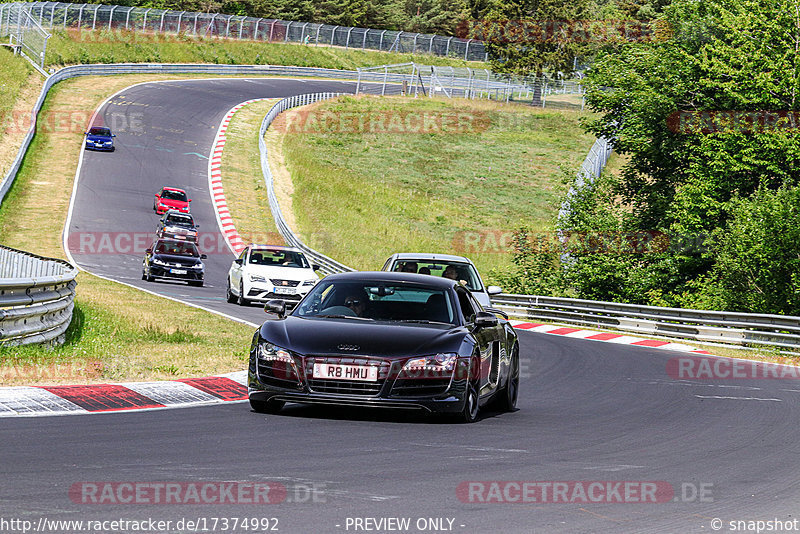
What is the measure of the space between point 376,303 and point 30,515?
530 cm

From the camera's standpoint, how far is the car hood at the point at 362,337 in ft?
30.2

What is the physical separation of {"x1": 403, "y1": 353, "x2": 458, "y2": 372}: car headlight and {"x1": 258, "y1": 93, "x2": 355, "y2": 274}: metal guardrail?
82.0 feet

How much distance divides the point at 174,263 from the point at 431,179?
3141 centimetres

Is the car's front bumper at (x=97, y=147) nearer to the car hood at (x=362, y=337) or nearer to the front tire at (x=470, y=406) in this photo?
the car hood at (x=362, y=337)

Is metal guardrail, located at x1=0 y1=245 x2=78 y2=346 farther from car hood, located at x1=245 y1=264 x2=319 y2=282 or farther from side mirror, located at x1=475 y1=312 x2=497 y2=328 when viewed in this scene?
car hood, located at x1=245 y1=264 x2=319 y2=282

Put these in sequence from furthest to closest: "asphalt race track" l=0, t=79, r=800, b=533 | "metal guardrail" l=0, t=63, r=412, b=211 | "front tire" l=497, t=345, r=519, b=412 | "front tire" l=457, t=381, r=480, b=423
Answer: "metal guardrail" l=0, t=63, r=412, b=211
"front tire" l=497, t=345, r=519, b=412
"front tire" l=457, t=381, r=480, b=423
"asphalt race track" l=0, t=79, r=800, b=533

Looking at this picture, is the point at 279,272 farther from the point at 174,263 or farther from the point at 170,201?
the point at 170,201

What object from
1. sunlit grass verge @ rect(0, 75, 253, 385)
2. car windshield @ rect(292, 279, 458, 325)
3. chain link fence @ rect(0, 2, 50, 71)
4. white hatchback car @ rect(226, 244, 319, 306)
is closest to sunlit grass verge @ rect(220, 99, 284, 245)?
sunlit grass verge @ rect(0, 75, 253, 385)

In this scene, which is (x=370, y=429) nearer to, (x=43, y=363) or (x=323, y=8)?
(x=43, y=363)

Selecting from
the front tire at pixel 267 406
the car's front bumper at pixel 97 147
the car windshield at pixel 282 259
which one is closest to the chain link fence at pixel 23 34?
the car's front bumper at pixel 97 147

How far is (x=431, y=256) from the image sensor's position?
17.5m

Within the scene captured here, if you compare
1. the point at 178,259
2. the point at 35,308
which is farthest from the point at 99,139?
the point at 35,308

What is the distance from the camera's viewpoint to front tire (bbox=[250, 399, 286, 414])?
9703 mm

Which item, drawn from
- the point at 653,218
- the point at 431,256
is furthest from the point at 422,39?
the point at 431,256
